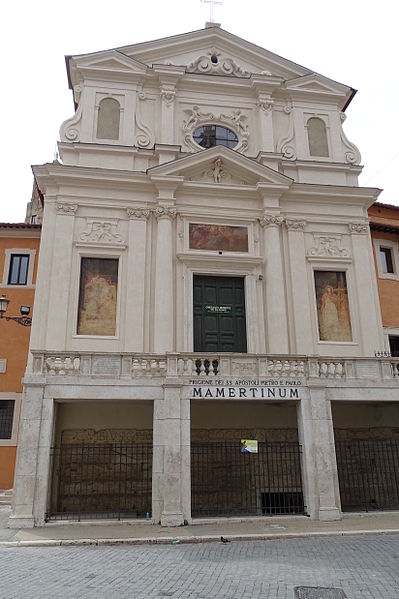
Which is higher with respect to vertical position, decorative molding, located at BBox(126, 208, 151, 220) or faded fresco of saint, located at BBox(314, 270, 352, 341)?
decorative molding, located at BBox(126, 208, 151, 220)

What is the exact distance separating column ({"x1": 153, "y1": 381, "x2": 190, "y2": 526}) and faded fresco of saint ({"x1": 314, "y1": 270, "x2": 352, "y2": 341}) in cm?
756

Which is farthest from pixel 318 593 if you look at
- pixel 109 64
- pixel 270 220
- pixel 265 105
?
pixel 109 64

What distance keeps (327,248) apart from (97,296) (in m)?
9.06

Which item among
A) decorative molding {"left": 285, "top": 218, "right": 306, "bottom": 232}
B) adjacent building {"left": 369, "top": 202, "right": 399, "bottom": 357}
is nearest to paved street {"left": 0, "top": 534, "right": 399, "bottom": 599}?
adjacent building {"left": 369, "top": 202, "right": 399, "bottom": 357}

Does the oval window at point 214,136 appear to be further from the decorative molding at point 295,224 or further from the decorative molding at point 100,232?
the decorative molding at point 100,232

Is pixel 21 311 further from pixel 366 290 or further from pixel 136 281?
pixel 366 290

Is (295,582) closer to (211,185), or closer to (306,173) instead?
(211,185)

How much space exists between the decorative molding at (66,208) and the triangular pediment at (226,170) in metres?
4.21

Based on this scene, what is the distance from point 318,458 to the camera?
13.1 m

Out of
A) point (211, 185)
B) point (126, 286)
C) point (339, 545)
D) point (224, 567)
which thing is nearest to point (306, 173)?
point (211, 185)

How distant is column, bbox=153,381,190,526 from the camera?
1217cm

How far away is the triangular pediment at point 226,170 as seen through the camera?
19.6 metres

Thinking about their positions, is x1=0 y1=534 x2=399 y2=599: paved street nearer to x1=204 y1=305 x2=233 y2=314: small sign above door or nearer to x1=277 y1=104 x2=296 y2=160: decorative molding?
x1=204 y1=305 x2=233 y2=314: small sign above door

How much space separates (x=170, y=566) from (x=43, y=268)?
1201cm
